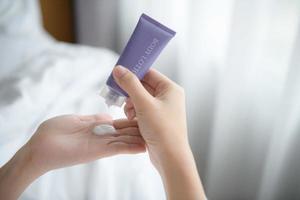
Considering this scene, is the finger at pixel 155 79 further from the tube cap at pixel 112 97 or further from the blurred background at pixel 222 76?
the blurred background at pixel 222 76

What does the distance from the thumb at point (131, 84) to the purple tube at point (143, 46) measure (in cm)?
2

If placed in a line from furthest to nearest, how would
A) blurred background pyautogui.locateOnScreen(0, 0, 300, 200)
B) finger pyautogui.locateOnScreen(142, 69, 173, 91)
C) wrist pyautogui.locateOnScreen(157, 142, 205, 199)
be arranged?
blurred background pyautogui.locateOnScreen(0, 0, 300, 200)
finger pyautogui.locateOnScreen(142, 69, 173, 91)
wrist pyautogui.locateOnScreen(157, 142, 205, 199)

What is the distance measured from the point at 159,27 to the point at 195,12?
1.47ft

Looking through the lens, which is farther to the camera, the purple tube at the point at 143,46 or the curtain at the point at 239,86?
the curtain at the point at 239,86

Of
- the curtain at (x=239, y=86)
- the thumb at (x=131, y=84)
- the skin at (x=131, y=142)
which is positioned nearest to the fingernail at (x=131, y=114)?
the skin at (x=131, y=142)

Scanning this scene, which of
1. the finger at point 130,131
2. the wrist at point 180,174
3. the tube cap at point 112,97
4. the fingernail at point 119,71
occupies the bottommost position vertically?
the wrist at point 180,174

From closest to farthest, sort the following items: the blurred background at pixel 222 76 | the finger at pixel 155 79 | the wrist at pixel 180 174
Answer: the wrist at pixel 180 174
the finger at pixel 155 79
the blurred background at pixel 222 76

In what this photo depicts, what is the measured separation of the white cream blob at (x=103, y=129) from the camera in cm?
63

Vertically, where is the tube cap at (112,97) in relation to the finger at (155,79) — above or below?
below

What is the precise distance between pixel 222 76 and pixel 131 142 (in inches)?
16.0

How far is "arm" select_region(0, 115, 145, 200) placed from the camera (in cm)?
59

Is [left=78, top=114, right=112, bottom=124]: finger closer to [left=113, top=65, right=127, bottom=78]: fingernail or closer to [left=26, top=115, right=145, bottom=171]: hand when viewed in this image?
[left=26, top=115, right=145, bottom=171]: hand

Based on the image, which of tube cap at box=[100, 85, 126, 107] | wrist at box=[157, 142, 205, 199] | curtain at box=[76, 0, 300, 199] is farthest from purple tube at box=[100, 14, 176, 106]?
curtain at box=[76, 0, 300, 199]

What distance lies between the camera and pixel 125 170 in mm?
678
